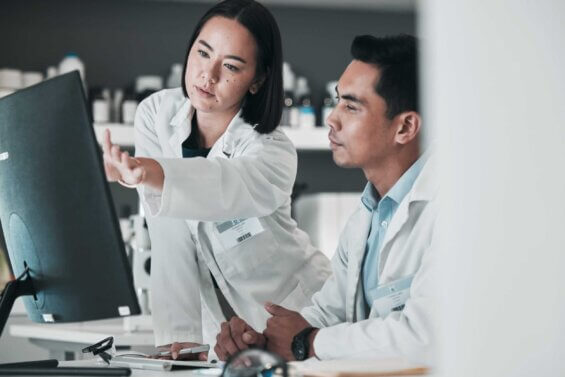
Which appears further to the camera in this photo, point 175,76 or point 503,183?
point 175,76

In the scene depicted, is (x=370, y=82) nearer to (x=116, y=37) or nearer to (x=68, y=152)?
(x=68, y=152)

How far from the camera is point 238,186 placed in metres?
1.74

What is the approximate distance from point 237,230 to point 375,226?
0.37 metres

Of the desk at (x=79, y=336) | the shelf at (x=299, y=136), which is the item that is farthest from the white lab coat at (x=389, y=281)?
the shelf at (x=299, y=136)

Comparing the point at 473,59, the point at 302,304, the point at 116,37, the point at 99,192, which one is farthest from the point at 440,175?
the point at 116,37

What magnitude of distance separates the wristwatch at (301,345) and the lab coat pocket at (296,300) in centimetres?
55

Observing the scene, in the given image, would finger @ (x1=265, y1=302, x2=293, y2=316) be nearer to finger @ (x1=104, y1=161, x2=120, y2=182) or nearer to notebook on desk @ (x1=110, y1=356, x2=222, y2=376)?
notebook on desk @ (x1=110, y1=356, x2=222, y2=376)

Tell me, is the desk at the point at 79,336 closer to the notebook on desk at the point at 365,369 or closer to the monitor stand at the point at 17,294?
the monitor stand at the point at 17,294

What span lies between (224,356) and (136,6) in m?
3.17

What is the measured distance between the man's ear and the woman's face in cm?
37

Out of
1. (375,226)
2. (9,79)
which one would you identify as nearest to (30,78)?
(9,79)

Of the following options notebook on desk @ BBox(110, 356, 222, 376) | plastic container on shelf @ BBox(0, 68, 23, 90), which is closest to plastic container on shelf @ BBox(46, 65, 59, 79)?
plastic container on shelf @ BBox(0, 68, 23, 90)

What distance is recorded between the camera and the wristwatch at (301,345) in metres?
1.58

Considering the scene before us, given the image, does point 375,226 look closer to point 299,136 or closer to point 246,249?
point 246,249
